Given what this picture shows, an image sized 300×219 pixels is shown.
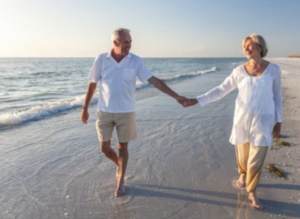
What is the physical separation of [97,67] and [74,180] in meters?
1.75

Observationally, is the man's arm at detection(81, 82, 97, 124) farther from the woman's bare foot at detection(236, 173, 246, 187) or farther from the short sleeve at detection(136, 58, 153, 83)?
the woman's bare foot at detection(236, 173, 246, 187)

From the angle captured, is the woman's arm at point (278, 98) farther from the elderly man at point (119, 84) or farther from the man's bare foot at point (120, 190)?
the man's bare foot at point (120, 190)

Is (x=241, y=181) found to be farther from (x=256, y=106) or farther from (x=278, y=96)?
(x=278, y=96)

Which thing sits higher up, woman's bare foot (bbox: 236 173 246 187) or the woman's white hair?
the woman's white hair

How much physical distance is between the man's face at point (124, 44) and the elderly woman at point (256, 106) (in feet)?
4.57

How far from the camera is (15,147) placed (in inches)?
221

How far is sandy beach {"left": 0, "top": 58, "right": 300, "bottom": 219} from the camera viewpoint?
327 cm

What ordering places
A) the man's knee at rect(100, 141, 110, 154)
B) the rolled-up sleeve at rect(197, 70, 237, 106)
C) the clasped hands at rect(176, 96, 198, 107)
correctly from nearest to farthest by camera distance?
the rolled-up sleeve at rect(197, 70, 237, 106), the man's knee at rect(100, 141, 110, 154), the clasped hands at rect(176, 96, 198, 107)

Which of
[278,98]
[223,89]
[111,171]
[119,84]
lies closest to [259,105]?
[278,98]

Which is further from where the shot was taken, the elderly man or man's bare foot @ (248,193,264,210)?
the elderly man

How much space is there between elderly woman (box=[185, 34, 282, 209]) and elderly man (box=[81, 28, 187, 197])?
1019 mm

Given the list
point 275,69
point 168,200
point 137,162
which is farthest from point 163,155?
point 275,69

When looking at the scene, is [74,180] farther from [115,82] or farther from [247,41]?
[247,41]

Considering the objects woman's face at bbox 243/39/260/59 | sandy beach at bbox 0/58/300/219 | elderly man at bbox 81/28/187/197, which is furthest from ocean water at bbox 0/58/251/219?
woman's face at bbox 243/39/260/59
